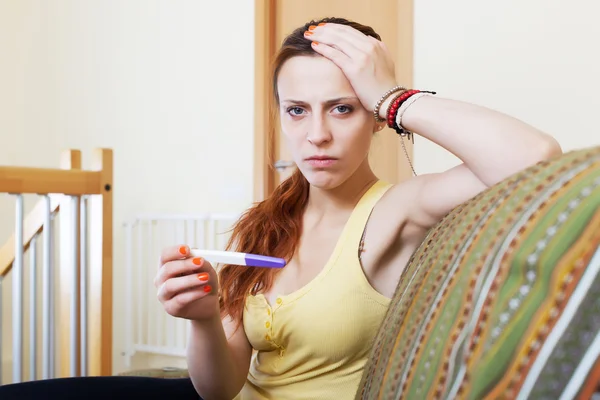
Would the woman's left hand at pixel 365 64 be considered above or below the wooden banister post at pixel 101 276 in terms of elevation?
above

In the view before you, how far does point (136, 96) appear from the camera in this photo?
3658 millimetres

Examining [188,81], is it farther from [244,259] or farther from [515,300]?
[515,300]

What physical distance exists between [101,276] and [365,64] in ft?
3.97

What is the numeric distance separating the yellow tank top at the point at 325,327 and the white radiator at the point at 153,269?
6.87ft

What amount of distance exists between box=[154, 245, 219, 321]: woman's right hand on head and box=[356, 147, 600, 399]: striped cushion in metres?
0.31

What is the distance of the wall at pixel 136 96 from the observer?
127 inches

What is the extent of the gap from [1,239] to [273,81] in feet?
11.5

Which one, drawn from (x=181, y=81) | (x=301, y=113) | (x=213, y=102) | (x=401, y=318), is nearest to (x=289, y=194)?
(x=301, y=113)

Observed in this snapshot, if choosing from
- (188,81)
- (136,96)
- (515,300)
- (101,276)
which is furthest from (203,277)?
(136,96)

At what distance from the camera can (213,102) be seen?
3.28 metres

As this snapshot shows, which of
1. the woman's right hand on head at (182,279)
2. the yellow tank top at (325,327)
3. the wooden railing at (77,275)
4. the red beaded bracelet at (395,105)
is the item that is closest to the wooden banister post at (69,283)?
the wooden railing at (77,275)

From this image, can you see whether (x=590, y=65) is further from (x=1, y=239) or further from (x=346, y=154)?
(x=1, y=239)

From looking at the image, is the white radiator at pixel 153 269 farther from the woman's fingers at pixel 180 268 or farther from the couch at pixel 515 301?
the couch at pixel 515 301

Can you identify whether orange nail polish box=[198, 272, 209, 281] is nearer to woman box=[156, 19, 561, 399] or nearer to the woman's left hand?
woman box=[156, 19, 561, 399]
